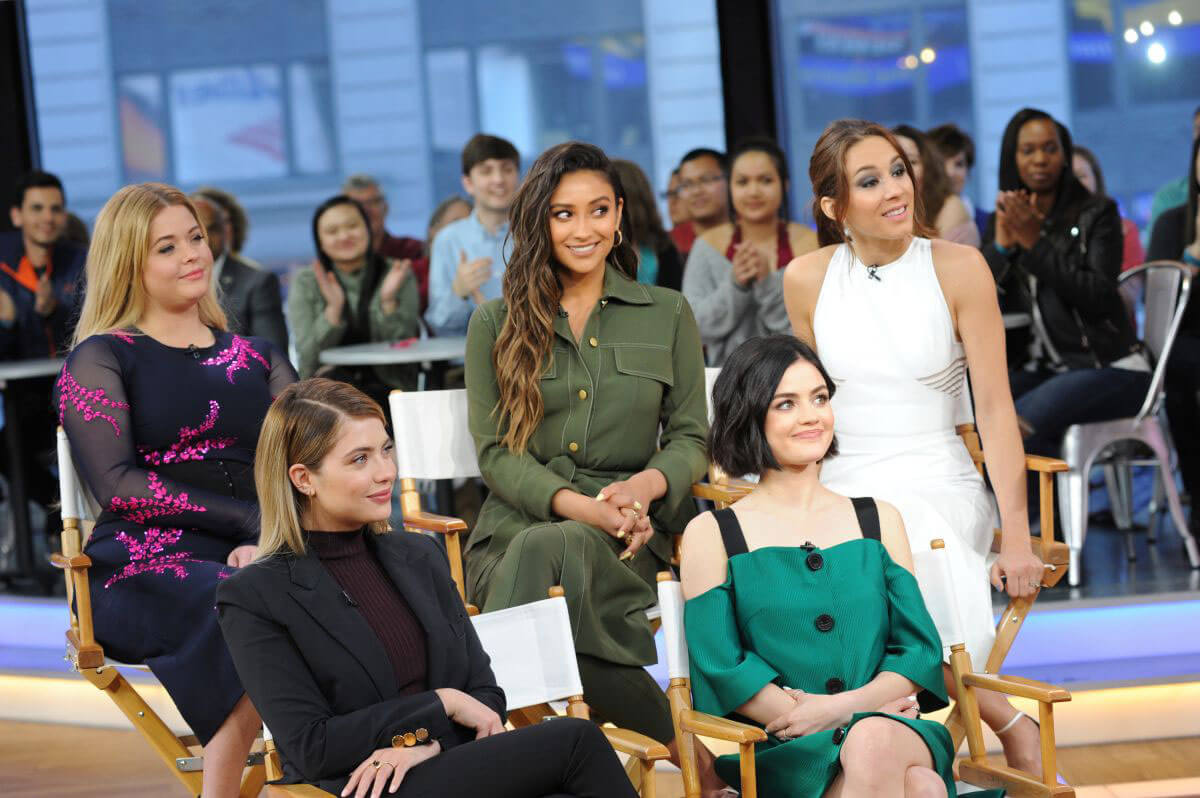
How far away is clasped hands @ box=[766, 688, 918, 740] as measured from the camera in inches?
98.3

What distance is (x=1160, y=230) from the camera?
18.8 feet

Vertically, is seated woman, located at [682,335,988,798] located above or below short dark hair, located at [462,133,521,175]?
below

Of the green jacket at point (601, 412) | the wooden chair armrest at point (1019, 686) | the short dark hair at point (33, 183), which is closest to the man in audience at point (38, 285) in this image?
the short dark hair at point (33, 183)

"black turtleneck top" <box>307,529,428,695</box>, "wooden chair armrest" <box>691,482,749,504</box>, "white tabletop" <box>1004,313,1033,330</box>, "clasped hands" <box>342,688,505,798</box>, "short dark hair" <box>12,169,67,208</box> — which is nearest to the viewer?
"clasped hands" <box>342,688,505,798</box>

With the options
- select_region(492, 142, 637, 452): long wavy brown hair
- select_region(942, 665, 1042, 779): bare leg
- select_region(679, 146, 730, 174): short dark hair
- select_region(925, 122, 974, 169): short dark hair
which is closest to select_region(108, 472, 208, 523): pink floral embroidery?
select_region(492, 142, 637, 452): long wavy brown hair

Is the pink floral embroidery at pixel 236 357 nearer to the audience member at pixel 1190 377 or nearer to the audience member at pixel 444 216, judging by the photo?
the audience member at pixel 444 216

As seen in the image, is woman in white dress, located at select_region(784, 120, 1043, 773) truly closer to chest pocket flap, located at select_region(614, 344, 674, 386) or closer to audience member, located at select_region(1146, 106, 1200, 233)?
chest pocket flap, located at select_region(614, 344, 674, 386)

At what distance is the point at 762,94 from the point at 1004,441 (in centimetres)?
390

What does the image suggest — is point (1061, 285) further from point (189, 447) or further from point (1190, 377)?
point (189, 447)

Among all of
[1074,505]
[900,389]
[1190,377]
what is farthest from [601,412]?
[1190,377]

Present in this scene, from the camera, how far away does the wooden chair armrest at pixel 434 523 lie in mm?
3330

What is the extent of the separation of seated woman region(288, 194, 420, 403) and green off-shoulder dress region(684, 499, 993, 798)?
11.4 feet

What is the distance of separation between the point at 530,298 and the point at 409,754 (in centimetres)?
133

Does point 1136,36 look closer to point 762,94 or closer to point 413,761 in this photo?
point 762,94
